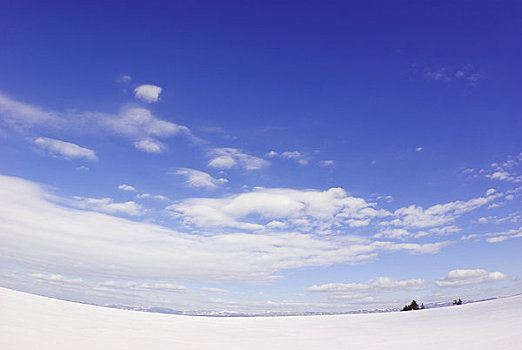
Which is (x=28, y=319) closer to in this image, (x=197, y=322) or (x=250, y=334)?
(x=197, y=322)

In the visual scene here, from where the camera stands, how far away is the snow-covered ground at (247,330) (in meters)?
5.22

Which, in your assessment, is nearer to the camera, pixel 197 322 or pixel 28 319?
pixel 28 319

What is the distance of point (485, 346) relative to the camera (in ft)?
15.0

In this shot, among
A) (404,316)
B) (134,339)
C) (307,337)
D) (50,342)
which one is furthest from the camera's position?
(404,316)

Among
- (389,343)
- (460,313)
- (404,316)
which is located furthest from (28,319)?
(460,313)

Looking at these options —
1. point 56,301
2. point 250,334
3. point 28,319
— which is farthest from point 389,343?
point 56,301

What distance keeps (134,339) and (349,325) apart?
15.7ft

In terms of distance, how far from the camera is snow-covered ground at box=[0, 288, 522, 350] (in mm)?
5223

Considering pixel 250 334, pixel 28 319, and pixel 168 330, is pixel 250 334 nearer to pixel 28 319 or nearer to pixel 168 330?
pixel 168 330

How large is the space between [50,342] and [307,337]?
4.55 metres

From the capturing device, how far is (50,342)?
525cm

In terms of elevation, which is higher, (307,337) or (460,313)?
(460,313)

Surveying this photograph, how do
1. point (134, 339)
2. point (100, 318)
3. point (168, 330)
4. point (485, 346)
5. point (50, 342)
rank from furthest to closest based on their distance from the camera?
point (100, 318)
point (168, 330)
point (134, 339)
point (50, 342)
point (485, 346)

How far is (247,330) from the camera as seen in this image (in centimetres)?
727
